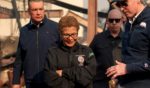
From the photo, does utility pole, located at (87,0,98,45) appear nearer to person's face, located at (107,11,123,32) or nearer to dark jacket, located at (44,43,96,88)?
person's face, located at (107,11,123,32)

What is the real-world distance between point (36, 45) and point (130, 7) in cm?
137

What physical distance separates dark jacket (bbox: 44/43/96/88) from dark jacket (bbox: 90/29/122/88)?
132 cm

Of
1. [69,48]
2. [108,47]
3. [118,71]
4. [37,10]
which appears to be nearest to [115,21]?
[108,47]

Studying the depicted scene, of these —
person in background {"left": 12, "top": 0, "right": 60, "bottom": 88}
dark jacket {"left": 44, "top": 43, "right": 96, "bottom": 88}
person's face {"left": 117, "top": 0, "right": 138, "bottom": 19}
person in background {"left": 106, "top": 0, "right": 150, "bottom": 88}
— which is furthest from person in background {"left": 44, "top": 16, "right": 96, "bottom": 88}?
person in background {"left": 12, "top": 0, "right": 60, "bottom": 88}

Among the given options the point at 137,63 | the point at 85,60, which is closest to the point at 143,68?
the point at 137,63

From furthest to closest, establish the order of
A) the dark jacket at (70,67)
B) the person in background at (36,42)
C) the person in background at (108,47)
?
the person in background at (108,47) → the person in background at (36,42) → the dark jacket at (70,67)

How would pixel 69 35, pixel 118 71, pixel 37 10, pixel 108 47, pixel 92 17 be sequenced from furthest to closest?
1. pixel 92 17
2. pixel 108 47
3. pixel 37 10
4. pixel 69 35
5. pixel 118 71

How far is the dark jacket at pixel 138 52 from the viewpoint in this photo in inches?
127

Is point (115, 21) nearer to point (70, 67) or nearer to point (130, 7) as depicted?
point (70, 67)

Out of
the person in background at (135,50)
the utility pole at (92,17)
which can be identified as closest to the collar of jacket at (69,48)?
the person in background at (135,50)

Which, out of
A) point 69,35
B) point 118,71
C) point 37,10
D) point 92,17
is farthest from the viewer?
point 92,17

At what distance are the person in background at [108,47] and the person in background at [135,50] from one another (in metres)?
1.64

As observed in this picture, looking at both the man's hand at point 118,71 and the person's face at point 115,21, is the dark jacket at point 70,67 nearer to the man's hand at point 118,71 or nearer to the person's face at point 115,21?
the man's hand at point 118,71

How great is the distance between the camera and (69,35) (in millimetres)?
3645
